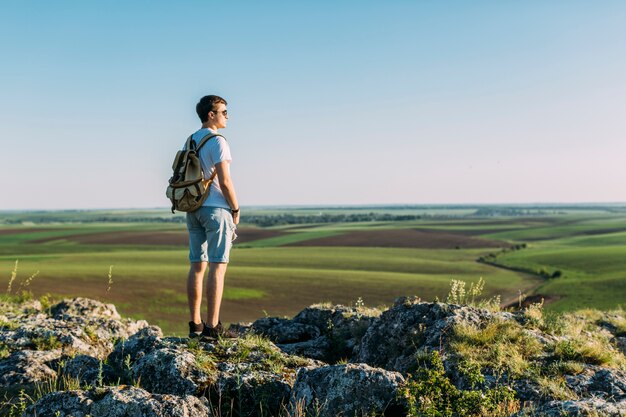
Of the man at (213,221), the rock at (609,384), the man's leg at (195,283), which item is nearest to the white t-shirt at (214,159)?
the man at (213,221)

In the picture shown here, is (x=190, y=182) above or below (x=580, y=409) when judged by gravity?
above

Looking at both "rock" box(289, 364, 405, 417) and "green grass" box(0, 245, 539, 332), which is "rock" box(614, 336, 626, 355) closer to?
"rock" box(289, 364, 405, 417)

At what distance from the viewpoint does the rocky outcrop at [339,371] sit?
4.88 meters

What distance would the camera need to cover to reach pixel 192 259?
7.21 m

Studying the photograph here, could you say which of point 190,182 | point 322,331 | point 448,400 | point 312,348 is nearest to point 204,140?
point 190,182

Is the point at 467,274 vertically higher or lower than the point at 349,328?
lower

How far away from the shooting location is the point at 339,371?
535 cm

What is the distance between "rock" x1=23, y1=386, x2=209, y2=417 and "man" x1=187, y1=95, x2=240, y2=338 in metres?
2.15

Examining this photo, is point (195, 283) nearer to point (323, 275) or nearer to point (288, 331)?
point (288, 331)

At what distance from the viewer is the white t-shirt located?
267 inches

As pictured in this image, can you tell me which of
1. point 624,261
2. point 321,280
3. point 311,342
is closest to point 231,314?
point 321,280

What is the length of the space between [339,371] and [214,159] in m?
3.13

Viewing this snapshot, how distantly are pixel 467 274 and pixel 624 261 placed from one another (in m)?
17.5

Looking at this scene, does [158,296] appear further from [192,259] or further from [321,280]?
[192,259]
